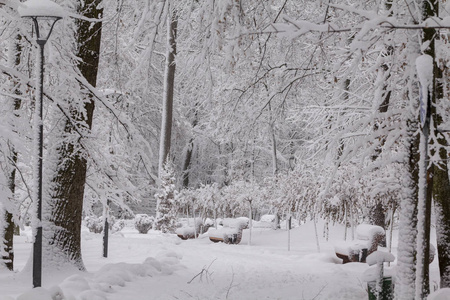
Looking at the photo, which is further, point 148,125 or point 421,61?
point 148,125

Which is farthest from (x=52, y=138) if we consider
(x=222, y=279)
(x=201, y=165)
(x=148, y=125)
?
(x=201, y=165)

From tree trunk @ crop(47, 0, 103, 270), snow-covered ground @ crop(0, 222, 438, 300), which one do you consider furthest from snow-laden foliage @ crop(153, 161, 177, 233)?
tree trunk @ crop(47, 0, 103, 270)

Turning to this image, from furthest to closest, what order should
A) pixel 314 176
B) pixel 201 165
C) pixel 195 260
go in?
pixel 201 165, pixel 314 176, pixel 195 260

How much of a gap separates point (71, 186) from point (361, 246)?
7.42 meters

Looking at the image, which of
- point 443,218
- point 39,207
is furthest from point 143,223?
point 443,218

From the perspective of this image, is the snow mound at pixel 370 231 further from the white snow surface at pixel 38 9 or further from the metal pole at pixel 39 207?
the white snow surface at pixel 38 9

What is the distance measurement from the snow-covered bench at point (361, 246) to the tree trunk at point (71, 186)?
670 centimetres

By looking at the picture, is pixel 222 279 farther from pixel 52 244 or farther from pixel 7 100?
pixel 7 100

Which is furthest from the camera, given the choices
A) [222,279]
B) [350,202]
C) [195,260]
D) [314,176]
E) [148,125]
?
[148,125]

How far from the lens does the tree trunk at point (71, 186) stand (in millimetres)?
8305

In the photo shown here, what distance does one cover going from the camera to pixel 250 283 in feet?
28.1

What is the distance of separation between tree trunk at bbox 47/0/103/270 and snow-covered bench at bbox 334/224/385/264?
22.0 ft

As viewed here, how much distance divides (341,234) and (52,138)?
1341cm

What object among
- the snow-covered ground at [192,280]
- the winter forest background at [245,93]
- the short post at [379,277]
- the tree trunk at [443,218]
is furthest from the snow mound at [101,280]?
the tree trunk at [443,218]
